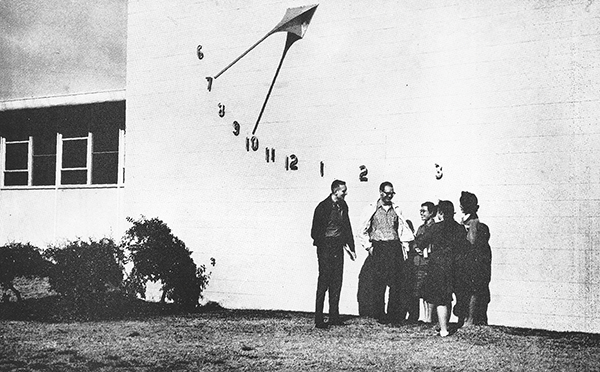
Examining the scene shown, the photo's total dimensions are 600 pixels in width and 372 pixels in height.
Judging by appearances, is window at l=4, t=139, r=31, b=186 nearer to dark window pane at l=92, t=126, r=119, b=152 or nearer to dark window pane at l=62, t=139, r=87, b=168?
dark window pane at l=62, t=139, r=87, b=168

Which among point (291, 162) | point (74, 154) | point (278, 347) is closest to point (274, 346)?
point (278, 347)

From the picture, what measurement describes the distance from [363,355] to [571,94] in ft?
14.6

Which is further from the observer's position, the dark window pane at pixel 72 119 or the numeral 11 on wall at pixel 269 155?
the dark window pane at pixel 72 119

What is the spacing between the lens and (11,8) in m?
11.2

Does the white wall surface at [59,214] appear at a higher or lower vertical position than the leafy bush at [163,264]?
higher

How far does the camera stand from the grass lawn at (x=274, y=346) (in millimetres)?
7199

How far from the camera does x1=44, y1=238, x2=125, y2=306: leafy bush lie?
→ 1038 centimetres

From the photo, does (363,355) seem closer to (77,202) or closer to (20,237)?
(77,202)

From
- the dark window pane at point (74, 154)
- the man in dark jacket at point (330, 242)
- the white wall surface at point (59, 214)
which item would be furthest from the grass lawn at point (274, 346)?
the dark window pane at point (74, 154)

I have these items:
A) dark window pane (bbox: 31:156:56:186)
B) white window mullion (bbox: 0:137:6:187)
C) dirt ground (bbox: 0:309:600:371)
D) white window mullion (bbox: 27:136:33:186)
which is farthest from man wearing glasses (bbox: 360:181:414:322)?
white window mullion (bbox: 0:137:6:187)

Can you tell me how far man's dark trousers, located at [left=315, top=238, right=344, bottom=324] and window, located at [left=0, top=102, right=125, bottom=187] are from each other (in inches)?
251

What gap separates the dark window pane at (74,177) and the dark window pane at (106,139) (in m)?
0.62

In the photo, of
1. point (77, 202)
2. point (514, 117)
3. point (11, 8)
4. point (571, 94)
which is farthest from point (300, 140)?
point (77, 202)

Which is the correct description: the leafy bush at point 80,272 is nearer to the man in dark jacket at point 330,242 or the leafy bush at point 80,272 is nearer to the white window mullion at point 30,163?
the man in dark jacket at point 330,242
